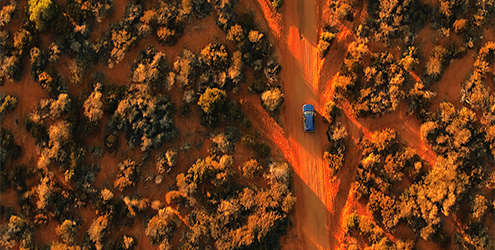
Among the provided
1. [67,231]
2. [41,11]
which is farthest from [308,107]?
[41,11]

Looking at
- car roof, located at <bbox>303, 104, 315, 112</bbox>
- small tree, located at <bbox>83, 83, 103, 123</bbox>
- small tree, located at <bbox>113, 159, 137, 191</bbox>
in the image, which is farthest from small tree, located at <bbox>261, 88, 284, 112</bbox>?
small tree, located at <bbox>83, 83, 103, 123</bbox>

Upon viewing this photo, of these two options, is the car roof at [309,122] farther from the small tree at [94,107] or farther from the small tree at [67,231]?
the small tree at [67,231]

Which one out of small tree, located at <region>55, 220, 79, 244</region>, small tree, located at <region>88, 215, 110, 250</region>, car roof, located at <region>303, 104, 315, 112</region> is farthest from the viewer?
car roof, located at <region>303, 104, 315, 112</region>

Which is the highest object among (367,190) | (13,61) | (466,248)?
(13,61)

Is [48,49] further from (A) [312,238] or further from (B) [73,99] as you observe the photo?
(A) [312,238]

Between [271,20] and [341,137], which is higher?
[271,20]

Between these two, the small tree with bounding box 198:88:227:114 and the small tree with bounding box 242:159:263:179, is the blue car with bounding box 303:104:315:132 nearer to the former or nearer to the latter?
the small tree with bounding box 242:159:263:179

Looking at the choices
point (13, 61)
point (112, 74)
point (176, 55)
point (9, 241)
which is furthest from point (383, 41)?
point (9, 241)
